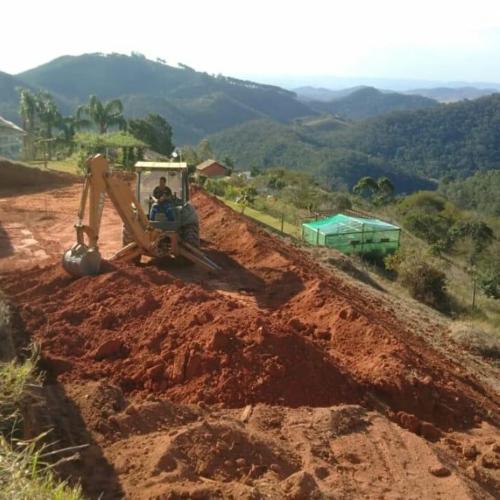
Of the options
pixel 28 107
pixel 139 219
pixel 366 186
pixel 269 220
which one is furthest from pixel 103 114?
pixel 139 219

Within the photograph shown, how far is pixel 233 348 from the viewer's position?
7.06m

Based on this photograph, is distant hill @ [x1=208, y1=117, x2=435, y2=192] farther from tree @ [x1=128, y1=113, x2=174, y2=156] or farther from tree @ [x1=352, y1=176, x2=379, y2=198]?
tree @ [x1=128, y1=113, x2=174, y2=156]

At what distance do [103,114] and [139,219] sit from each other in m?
35.0

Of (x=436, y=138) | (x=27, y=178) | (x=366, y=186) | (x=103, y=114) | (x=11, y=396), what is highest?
(x=103, y=114)

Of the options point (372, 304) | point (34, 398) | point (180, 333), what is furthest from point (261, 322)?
point (372, 304)

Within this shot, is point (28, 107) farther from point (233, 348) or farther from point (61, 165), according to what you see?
point (233, 348)

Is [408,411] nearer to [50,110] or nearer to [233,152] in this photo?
[50,110]

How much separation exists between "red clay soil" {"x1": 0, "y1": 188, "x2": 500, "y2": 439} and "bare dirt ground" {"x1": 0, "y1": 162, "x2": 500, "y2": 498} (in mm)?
22

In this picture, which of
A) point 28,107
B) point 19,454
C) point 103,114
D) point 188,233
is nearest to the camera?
point 19,454

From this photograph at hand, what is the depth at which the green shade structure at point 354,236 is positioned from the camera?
66.6ft

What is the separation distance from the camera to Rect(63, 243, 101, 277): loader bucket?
9.77 metres

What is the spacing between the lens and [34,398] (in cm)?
579

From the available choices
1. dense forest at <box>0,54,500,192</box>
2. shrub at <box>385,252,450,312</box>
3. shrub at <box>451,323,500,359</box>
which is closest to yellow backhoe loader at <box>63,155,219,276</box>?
shrub at <box>451,323,500,359</box>

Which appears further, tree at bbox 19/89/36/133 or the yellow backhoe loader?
tree at bbox 19/89/36/133
